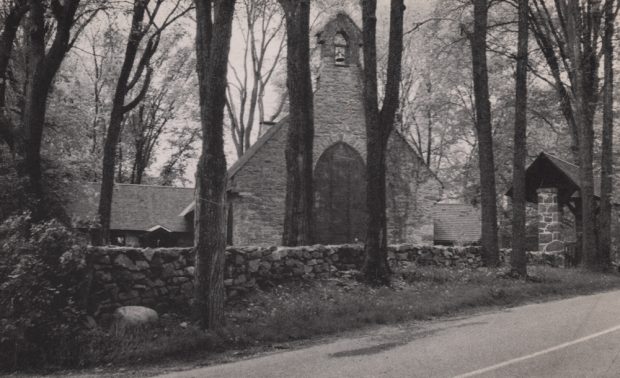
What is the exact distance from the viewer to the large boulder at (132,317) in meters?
8.07

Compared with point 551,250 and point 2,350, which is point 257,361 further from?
point 551,250

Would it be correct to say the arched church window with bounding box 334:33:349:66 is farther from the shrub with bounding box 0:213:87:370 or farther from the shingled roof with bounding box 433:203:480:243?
the shrub with bounding box 0:213:87:370

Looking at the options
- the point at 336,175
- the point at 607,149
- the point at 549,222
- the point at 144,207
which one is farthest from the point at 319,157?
the point at 144,207

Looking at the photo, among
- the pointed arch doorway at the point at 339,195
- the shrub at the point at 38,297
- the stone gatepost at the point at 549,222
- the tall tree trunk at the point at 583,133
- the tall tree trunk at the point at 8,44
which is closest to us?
the shrub at the point at 38,297

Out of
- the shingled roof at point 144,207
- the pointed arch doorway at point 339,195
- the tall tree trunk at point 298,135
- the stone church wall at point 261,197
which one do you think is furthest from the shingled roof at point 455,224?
the tall tree trunk at point 298,135

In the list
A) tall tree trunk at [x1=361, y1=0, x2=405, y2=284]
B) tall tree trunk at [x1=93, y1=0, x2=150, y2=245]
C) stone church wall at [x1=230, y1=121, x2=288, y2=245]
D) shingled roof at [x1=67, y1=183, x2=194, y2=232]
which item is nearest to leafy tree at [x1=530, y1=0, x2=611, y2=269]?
tall tree trunk at [x1=361, y1=0, x2=405, y2=284]

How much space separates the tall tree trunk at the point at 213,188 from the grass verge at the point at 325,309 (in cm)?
49

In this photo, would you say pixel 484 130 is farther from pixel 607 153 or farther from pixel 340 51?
pixel 340 51

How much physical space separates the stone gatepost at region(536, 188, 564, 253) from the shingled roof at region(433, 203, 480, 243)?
27.6 feet

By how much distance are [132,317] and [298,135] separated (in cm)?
694

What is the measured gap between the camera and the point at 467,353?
257 inches

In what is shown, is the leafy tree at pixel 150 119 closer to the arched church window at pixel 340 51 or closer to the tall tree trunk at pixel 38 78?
the arched church window at pixel 340 51

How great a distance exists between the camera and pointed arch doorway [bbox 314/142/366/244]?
23141mm

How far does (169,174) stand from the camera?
40.8 meters
